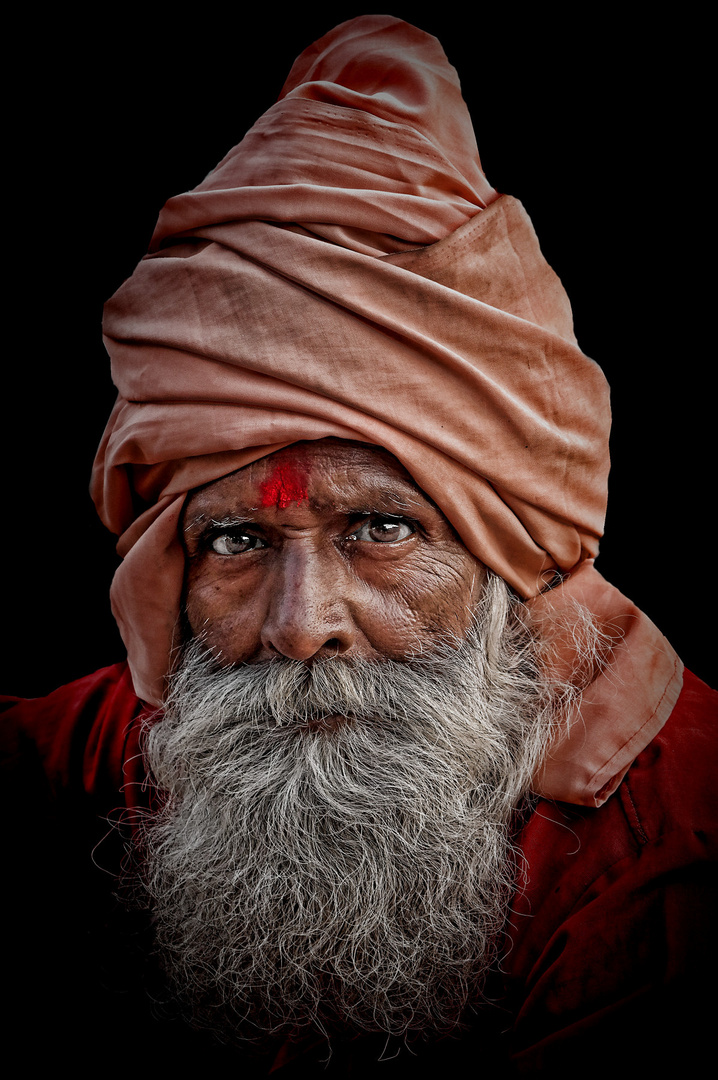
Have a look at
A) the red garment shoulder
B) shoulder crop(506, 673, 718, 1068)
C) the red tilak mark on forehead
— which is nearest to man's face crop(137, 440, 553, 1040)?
the red tilak mark on forehead

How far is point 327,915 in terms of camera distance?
168cm

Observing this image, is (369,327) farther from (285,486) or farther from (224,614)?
(224,614)

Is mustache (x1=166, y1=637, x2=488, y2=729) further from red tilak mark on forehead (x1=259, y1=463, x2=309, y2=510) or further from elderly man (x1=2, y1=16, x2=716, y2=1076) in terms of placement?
red tilak mark on forehead (x1=259, y1=463, x2=309, y2=510)

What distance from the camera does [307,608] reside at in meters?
1.59

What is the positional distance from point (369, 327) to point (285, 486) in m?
0.40

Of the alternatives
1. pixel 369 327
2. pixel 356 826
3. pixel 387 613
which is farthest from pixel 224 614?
pixel 369 327

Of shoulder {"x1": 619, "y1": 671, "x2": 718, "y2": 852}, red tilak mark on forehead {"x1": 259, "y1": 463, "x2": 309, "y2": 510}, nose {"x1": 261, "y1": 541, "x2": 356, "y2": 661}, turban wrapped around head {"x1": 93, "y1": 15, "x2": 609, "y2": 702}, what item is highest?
turban wrapped around head {"x1": 93, "y1": 15, "x2": 609, "y2": 702}

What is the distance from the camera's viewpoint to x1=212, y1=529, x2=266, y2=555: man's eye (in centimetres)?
175

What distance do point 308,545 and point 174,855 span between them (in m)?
0.92

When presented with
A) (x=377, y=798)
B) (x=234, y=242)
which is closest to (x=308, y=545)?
(x=377, y=798)

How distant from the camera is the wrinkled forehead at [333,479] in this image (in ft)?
5.35

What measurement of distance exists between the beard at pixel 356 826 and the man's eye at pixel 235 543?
0.28 m

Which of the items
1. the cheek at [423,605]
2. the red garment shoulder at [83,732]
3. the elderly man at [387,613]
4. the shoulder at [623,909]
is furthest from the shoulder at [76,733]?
the shoulder at [623,909]

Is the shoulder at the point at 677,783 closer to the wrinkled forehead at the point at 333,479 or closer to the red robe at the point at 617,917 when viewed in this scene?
the red robe at the point at 617,917
